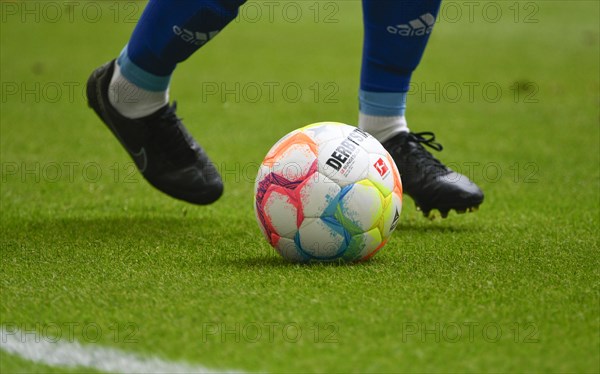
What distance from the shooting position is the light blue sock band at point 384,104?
2922mm

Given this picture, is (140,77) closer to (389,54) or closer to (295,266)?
(389,54)

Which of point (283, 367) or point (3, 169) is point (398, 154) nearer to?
point (283, 367)

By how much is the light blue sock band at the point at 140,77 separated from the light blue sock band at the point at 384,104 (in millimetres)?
663

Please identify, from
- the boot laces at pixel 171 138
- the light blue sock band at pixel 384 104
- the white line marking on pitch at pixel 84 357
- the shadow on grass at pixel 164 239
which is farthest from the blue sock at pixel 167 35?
the white line marking on pitch at pixel 84 357

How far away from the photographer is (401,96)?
295 cm

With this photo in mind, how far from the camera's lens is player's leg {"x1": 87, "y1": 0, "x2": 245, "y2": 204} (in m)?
2.80

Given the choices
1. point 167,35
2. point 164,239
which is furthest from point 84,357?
point 167,35

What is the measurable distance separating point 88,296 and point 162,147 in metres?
1.11

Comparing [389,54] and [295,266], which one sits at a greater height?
[389,54]

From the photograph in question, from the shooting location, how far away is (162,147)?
2.95 m

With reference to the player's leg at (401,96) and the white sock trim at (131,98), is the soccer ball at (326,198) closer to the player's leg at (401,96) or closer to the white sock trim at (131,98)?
the player's leg at (401,96)

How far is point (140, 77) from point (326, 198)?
0.97 meters

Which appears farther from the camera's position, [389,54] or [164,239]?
[389,54]

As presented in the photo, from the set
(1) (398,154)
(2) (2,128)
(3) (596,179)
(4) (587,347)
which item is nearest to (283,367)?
(4) (587,347)
